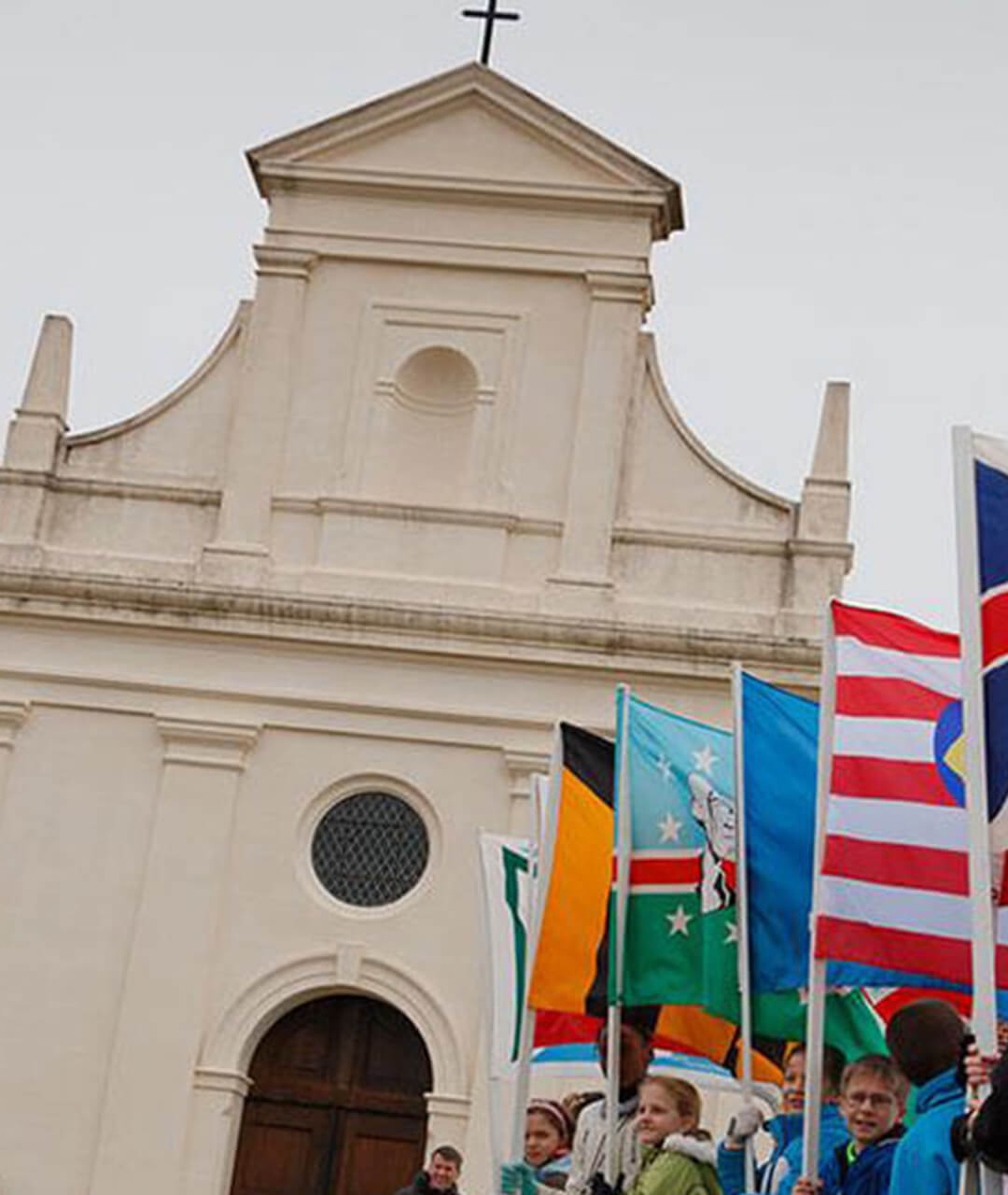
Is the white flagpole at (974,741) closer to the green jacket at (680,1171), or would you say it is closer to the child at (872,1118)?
the child at (872,1118)

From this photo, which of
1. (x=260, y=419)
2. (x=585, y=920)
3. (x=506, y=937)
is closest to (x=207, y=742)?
(x=260, y=419)

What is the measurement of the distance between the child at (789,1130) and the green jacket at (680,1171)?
11.7 inches

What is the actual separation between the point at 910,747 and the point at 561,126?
1351 centimetres

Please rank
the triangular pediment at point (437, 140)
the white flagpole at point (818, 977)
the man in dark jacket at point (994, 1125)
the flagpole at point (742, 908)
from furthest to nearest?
the triangular pediment at point (437, 140)
the flagpole at point (742, 908)
the white flagpole at point (818, 977)
the man in dark jacket at point (994, 1125)

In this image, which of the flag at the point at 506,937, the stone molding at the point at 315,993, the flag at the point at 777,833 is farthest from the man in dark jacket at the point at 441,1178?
the stone molding at the point at 315,993

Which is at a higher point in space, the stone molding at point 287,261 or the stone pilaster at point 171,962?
the stone molding at point 287,261

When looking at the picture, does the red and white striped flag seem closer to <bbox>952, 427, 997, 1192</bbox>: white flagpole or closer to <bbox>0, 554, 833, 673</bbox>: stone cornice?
<bbox>952, 427, 997, 1192</bbox>: white flagpole

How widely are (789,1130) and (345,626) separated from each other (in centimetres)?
1146

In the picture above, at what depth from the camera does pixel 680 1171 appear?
816 centimetres

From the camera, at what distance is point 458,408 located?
69.2ft

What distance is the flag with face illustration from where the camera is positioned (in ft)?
35.2

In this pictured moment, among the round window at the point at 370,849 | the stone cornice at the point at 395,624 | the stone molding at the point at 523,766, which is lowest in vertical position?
the round window at the point at 370,849

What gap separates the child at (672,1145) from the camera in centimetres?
815

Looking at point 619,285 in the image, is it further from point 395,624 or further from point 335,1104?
point 335,1104
